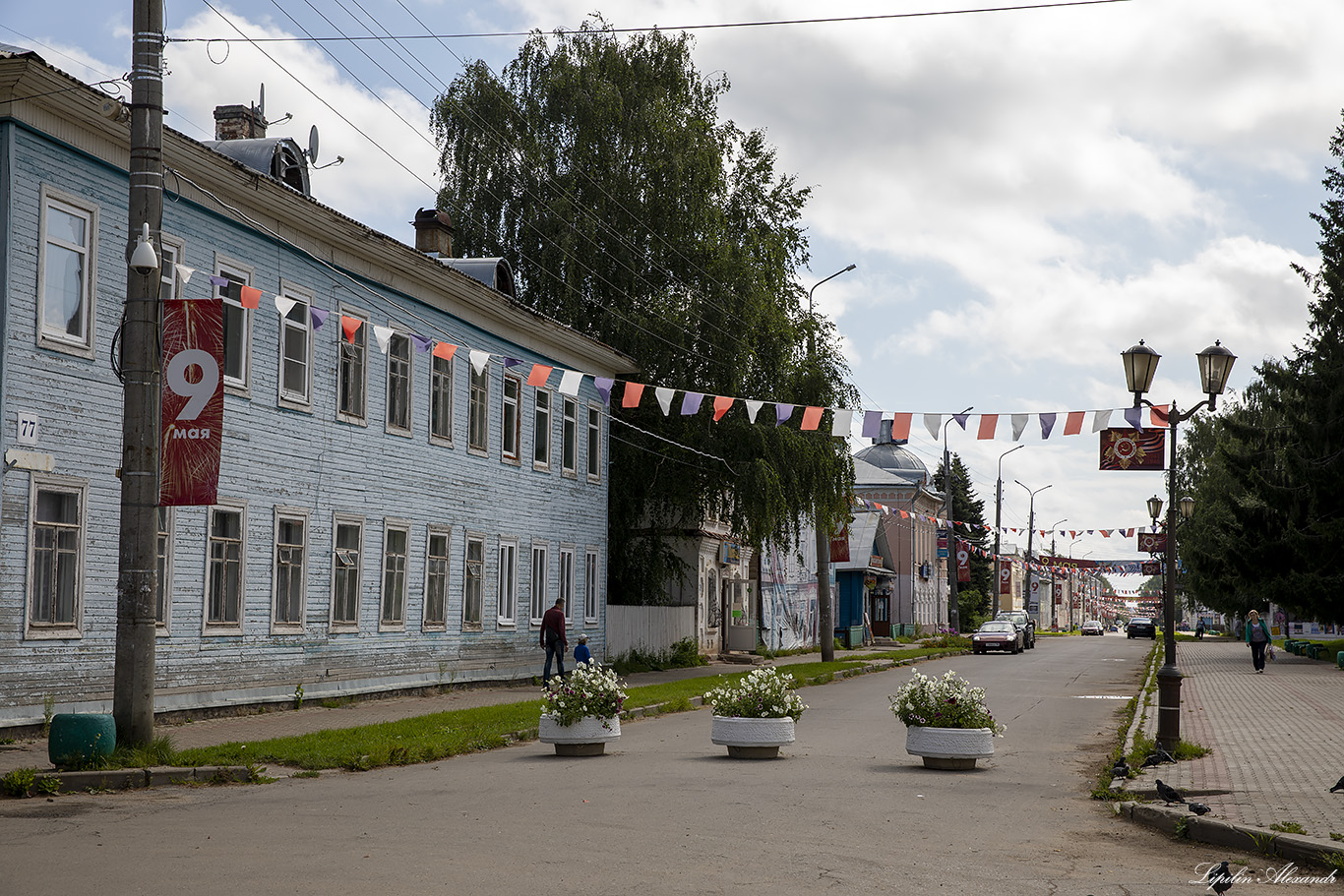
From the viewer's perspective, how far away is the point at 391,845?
353 inches

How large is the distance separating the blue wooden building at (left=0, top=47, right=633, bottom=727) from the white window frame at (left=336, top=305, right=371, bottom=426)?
62 mm

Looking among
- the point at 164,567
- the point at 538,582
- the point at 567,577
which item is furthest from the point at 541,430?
the point at 164,567

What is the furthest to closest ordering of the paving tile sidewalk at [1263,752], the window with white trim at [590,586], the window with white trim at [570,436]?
the window with white trim at [590,586], the window with white trim at [570,436], the paving tile sidewalk at [1263,752]

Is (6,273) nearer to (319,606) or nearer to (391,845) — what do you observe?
(319,606)

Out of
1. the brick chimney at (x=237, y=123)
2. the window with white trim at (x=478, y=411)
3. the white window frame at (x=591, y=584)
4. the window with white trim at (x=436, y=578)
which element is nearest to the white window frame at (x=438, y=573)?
the window with white trim at (x=436, y=578)

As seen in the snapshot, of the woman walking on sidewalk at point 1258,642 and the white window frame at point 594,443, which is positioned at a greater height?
the white window frame at point 594,443

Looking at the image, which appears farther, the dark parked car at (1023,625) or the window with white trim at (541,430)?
the dark parked car at (1023,625)

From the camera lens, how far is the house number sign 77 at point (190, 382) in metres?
13.1

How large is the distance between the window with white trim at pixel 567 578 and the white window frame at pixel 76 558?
15351 millimetres

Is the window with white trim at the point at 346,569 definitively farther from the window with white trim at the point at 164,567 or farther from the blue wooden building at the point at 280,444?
the window with white trim at the point at 164,567

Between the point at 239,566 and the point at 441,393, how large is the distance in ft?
23.0

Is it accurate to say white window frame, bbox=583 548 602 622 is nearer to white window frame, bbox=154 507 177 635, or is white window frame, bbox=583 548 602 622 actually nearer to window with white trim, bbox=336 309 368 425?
window with white trim, bbox=336 309 368 425

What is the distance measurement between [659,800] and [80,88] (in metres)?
10.7

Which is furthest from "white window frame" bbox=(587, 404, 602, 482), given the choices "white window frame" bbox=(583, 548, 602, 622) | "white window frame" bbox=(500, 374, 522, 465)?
"white window frame" bbox=(500, 374, 522, 465)
